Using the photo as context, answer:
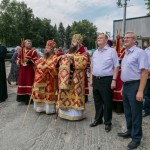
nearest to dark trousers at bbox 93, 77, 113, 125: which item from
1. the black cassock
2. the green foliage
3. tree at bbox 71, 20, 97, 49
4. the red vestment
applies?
the red vestment

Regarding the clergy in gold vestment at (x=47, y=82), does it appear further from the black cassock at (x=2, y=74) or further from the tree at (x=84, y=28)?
the tree at (x=84, y=28)

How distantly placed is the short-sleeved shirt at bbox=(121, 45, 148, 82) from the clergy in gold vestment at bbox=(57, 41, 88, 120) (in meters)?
1.92

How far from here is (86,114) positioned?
26.5 feet

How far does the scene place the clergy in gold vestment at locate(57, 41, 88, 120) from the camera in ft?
23.4

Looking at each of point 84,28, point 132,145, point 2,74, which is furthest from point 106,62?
point 84,28

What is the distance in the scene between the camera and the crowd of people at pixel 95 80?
536cm

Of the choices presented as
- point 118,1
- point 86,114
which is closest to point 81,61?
point 86,114

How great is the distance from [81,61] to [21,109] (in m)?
2.54

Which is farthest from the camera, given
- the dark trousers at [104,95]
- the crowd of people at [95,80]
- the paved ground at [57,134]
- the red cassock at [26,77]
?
the red cassock at [26,77]

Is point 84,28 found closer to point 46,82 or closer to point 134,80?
point 46,82

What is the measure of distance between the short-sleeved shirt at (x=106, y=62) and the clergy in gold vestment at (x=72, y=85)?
867mm

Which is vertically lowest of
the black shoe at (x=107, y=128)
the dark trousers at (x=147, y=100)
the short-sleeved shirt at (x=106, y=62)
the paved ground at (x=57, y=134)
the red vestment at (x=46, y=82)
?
the paved ground at (x=57, y=134)

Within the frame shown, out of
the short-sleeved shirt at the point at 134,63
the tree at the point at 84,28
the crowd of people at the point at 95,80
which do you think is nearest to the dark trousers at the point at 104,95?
the crowd of people at the point at 95,80

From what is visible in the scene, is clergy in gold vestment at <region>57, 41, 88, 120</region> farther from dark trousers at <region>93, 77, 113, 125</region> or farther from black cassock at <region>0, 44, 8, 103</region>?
black cassock at <region>0, 44, 8, 103</region>
